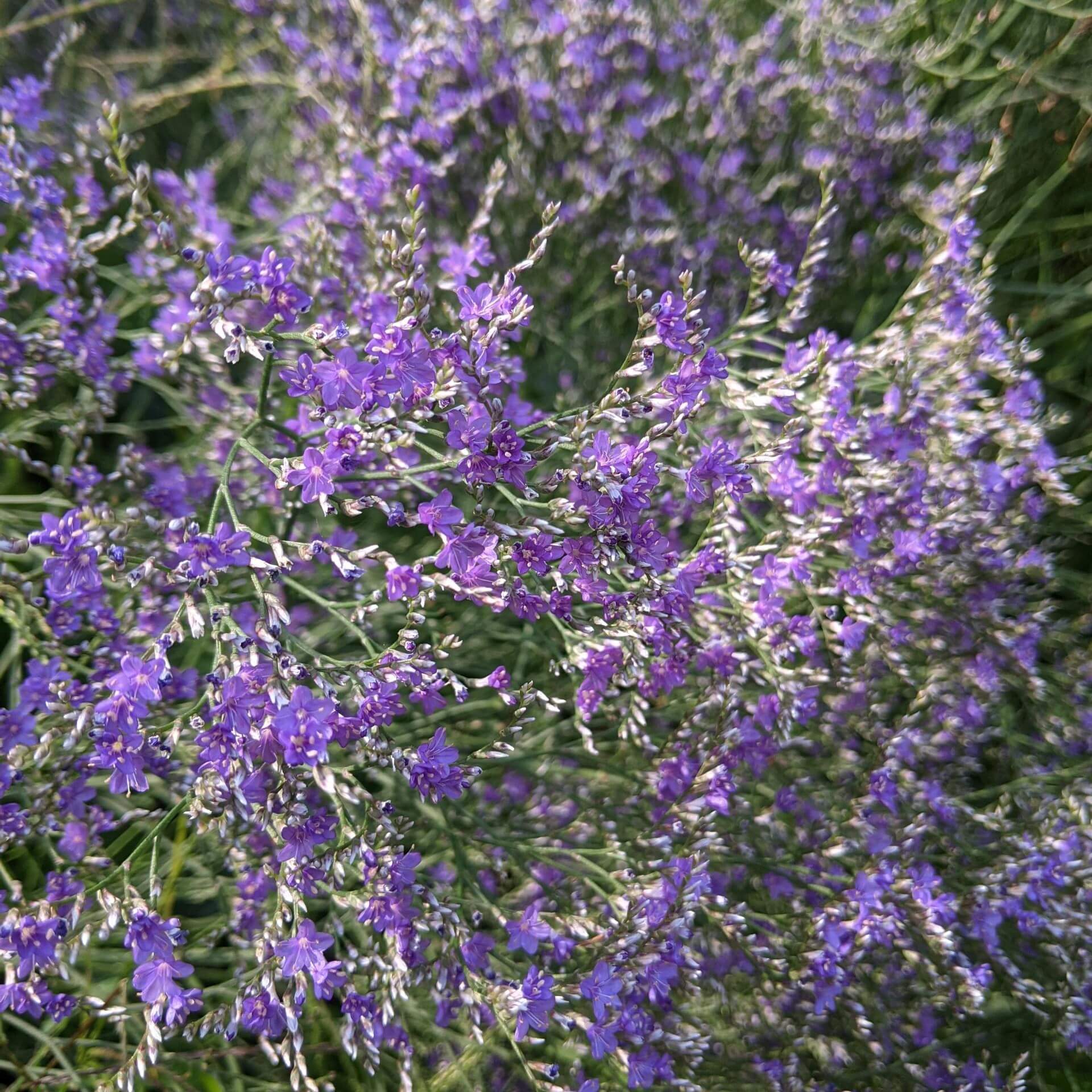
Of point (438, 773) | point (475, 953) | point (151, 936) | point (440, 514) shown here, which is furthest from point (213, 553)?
point (475, 953)

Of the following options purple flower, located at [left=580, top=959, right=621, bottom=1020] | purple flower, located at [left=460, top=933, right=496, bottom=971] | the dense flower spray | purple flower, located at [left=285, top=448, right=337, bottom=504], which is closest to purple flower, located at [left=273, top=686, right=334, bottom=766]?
the dense flower spray

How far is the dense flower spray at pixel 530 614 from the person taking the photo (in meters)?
1.32

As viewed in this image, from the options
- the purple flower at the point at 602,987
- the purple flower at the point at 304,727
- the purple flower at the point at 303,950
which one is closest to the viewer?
the purple flower at the point at 304,727

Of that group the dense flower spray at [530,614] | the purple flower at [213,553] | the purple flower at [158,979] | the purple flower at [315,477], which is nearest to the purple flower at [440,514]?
the dense flower spray at [530,614]

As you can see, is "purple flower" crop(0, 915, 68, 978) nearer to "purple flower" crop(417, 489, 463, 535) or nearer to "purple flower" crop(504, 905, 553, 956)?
"purple flower" crop(504, 905, 553, 956)

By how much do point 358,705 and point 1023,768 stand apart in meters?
1.73

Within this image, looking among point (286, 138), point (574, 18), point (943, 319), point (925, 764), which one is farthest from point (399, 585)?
point (286, 138)

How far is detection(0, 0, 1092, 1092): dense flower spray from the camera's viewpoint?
1318mm

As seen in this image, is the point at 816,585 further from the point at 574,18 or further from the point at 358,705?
the point at 574,18

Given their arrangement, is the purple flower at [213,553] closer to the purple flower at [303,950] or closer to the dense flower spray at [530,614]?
the dense flower spray at [530,614]

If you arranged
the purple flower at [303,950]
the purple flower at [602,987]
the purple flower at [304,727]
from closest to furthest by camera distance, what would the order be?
the purple flower at [304,727] < the purple flower at [303,950] < the purple flower at [602,987]

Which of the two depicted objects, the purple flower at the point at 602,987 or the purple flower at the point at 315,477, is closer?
the purple flower at the point at 315,477

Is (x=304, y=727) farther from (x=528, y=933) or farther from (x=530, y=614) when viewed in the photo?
(x=528, y=933)

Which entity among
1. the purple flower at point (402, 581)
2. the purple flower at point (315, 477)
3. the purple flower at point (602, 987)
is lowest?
the purple flower at point (602, 987)
